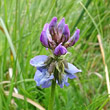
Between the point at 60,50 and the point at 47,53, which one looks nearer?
the point at 60,50

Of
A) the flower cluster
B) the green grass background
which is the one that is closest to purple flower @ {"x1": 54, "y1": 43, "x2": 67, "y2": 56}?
the flower cluster

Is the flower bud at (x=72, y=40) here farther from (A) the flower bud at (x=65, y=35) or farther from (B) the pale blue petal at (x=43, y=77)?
(B) the pale blue petal at (x=43, y=77)

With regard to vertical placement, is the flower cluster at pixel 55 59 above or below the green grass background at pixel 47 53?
above

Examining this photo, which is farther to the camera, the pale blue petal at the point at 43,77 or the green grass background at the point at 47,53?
the green grass background at the point at 47,53

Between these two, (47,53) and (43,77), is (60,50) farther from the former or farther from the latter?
(47,53)

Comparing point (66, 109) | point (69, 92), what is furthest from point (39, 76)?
point (69, 92)

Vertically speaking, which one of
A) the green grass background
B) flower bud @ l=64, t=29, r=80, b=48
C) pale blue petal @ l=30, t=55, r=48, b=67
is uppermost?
flower bud @ l=64, t=29, r=80, b=48

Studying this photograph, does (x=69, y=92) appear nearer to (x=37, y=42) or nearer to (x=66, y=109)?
(x=66, y=109)

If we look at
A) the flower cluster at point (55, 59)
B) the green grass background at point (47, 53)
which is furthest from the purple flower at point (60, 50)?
the green grass background at point (47, 53)

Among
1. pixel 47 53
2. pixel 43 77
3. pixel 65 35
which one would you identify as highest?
pixel 65 35

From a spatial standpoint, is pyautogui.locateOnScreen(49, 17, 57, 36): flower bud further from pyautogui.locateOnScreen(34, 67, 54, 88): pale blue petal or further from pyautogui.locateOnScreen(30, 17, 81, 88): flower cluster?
pyautogui.locateOnScreen(34, 67, 54, 88): pale blue petal

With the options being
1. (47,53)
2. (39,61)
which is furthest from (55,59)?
(47,53)
